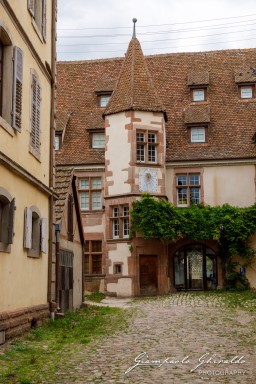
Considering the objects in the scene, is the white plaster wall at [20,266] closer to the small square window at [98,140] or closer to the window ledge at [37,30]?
Result: the window ledge at [37,30]

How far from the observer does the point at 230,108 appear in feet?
105

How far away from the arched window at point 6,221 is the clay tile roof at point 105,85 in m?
22.8

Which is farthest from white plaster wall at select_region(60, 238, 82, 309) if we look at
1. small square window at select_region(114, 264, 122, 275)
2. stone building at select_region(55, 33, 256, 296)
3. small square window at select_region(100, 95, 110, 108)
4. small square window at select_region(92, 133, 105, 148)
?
small square window at select_region(100, 95, 110, 108)

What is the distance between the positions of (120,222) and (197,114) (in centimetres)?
757

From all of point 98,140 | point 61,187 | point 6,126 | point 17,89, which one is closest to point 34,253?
point 6,126

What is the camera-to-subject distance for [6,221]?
1120cm

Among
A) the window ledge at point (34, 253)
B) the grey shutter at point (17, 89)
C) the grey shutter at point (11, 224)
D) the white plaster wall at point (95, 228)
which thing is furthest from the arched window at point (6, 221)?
the white plaster wall at point (95, 228)

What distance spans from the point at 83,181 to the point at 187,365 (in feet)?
74.7

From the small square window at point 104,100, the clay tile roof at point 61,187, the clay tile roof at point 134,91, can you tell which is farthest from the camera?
the small square window at point 104,100

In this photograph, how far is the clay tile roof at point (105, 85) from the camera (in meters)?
33.5

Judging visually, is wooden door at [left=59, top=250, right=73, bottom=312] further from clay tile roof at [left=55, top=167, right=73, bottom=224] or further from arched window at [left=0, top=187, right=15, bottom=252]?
arched window at [left=0, top=187, right=15, bottom=252]

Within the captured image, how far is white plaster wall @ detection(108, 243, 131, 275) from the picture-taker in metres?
27.6

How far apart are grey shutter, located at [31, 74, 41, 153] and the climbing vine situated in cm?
1321

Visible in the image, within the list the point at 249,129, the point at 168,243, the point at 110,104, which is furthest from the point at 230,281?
the point at 110,104
